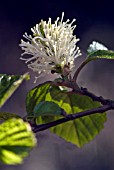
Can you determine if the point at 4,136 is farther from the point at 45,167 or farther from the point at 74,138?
the point at 45,167

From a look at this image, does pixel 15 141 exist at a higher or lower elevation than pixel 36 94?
lower

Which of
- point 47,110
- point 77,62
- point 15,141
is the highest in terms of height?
point 77,62

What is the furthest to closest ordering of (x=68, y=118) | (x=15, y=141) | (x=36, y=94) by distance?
(x=36, y=94) < (x=68, y=118) < (x=15, y=141)

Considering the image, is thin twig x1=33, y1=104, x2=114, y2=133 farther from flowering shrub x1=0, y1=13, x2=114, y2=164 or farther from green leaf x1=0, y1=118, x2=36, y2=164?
green leaf x1=0, y1=118, x2=36, y2=164

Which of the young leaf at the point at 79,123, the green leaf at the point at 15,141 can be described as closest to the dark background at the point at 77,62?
the young leaf at the point at 79,123

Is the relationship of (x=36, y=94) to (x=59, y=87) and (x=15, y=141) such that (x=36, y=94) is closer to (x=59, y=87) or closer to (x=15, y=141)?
(x=59, y=87)

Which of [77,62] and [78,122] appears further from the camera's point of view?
[77,62]

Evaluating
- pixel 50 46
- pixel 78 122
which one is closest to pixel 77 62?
pixel 78 122

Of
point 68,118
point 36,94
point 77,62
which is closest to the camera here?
point 68,118

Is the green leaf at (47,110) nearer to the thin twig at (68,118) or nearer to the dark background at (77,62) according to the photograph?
the thin twig at (68,118)
